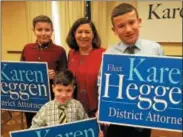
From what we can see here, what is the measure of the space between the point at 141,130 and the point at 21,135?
0.56 metres

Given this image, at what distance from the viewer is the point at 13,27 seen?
3900 mm

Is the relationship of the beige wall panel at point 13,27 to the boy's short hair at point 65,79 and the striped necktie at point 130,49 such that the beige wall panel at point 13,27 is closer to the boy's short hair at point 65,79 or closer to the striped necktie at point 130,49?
the boy's short hair at point 65,79

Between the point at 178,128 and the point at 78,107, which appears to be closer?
the point at 178,128

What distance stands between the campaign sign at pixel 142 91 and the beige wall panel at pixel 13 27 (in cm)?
286

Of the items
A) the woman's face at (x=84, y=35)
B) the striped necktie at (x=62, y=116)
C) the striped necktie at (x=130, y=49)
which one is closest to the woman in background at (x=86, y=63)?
the woman's face at (x=84, y=35)

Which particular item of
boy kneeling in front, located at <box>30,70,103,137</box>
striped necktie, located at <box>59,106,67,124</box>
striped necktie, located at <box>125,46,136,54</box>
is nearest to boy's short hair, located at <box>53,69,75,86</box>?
boy kneeling in front, located at <box>30,70,103,137</box>

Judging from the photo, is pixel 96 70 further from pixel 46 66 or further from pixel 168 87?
pixel 168 87

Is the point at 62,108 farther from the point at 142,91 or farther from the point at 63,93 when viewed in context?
the point at 142,91

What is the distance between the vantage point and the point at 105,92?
1.19m

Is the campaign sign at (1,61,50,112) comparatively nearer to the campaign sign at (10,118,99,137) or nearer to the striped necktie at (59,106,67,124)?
the striped necktie at (59,106,67,124)

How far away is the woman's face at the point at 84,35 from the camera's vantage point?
57.7 inches

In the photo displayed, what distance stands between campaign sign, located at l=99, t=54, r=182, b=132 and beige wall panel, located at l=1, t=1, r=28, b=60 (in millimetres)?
2856

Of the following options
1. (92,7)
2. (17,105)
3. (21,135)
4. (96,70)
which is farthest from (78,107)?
(92,7)

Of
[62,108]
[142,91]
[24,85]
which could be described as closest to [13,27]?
[24,85]
